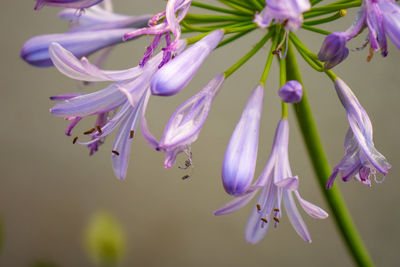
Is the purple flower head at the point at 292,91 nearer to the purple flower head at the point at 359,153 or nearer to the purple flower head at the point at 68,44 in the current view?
the purple flower head at the point at 359,153

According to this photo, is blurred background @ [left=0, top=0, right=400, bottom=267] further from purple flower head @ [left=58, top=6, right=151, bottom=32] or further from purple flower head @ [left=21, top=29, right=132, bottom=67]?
purple flower head @ [left=21, top=29, right=132, bottom=67]

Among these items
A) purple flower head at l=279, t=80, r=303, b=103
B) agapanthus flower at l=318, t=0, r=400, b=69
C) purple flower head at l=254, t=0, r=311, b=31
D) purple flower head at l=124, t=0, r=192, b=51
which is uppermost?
purple flower head at l=124, t=0, r=192, b=51

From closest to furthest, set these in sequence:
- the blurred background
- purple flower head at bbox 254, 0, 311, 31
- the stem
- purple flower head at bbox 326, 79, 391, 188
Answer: purple flower head at bbox 254, 0, 311, 31 → purple flower head at bbox 326, 79, 391, 188 → the stem → the blurred background

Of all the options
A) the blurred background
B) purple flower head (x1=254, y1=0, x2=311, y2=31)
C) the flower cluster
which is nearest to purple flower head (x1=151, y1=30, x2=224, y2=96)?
the flower cluster

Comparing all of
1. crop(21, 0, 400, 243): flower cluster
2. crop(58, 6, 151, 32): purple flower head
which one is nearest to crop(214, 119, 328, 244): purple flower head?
crop(21, 0, 400, 243): flower cluster

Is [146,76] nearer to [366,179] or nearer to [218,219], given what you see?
[366,179]

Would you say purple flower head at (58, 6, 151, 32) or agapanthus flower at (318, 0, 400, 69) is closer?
agapanthus flower at (318, 0, 400, 69)

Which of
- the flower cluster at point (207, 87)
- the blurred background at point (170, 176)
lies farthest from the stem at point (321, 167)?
the blurred background at point (170, 176)

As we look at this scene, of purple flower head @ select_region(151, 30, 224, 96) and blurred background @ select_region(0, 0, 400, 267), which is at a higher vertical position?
blurred background @ select_region(0, 0, 400, 267)

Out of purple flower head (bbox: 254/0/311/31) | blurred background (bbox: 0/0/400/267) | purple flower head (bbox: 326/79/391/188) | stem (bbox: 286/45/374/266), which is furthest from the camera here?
blurred background (bbox: 0/0/400/267)
